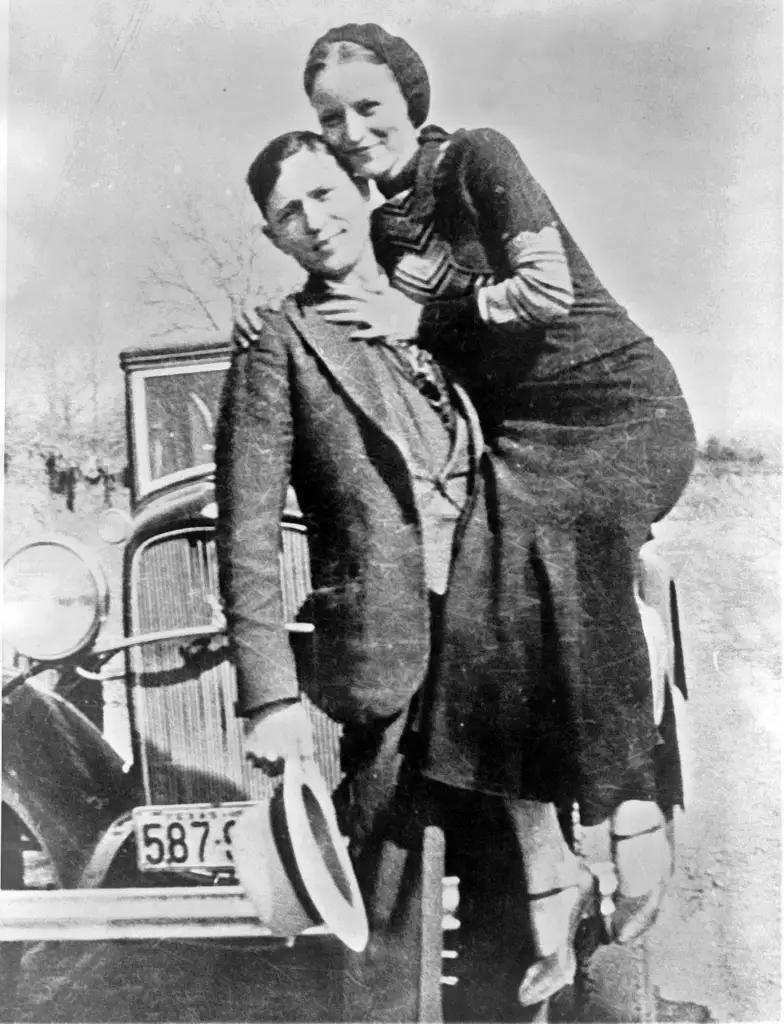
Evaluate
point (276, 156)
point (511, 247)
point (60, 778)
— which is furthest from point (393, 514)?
point (60, 778)

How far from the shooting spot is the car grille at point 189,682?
2.62m

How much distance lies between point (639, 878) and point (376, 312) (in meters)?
1.55

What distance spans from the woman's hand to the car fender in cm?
122

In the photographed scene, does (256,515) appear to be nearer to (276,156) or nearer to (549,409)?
(549,409)

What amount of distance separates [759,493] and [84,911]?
2022 millimetres

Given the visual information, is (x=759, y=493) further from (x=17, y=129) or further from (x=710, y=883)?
(x=17, y=129)

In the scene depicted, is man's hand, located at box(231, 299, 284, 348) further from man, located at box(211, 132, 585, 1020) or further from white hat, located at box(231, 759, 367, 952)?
white hat, located at box(231, 759, 367, 952)

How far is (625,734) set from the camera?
100 inches

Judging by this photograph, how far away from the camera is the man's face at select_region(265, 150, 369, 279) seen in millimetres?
2676

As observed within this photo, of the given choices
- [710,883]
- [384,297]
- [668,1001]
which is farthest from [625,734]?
[384,297]

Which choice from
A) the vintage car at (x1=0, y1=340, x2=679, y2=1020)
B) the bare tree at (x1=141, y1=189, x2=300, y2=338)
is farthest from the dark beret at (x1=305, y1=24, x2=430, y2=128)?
the vintage car at (x1=0, y1=340, x2=679, y2=1020)

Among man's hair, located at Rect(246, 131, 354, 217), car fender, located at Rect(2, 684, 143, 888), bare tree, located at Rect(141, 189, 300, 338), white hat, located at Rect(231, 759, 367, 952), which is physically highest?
man's hair, located at Rect(246, 131, 354, 217)

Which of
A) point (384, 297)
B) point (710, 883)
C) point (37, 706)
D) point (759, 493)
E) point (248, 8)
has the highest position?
point (248, 8)

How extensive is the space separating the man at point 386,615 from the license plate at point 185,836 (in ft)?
0.62
